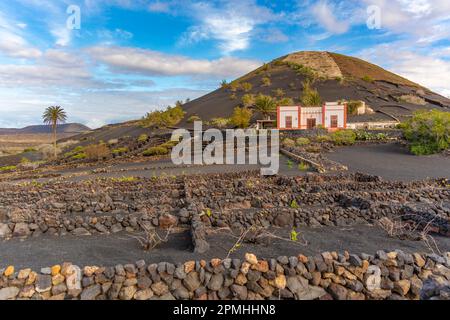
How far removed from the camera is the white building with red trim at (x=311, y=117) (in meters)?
38.8

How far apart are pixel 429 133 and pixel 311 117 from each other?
1596cm

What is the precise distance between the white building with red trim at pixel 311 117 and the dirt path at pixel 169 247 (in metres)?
31.6

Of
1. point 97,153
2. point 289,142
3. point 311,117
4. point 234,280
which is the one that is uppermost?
point 311,117

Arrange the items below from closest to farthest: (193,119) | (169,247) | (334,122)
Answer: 1. (169,247)
2. (334,122)
3. (193,119)

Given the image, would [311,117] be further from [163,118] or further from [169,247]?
[169,247]

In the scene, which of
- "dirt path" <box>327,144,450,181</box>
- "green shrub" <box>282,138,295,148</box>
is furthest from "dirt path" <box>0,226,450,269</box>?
"green shrub" <box>282,138,295,148</box>

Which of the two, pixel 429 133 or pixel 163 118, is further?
pixel 163 118

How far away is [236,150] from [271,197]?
1647 cm

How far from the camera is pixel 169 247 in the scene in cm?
733

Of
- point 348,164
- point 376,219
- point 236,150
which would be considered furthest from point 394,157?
point 376,219

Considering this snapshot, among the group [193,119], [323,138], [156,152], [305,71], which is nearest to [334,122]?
[323,138]
